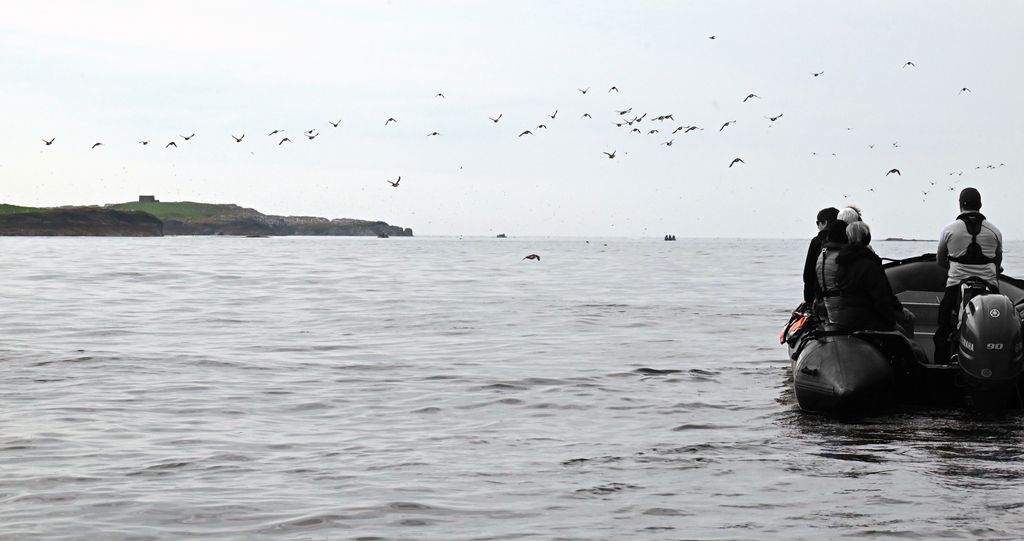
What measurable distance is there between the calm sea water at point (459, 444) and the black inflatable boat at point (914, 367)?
252mm

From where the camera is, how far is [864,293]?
12547 mm

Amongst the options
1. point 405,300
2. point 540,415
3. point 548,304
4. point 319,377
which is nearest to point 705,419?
point 540,415

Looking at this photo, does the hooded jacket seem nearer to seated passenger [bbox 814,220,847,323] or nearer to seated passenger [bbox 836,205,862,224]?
seated passenger [bbox 814,220,847,323]

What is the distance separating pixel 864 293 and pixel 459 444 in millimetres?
4826

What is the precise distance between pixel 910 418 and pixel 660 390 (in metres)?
3.87

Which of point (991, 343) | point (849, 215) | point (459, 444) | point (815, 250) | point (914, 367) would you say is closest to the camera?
point (459, 444)

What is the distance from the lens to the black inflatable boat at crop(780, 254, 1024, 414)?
11.6 metres

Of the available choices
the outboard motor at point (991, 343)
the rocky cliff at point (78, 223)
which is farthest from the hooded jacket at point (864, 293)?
the rocky cliff at point (78, 223)

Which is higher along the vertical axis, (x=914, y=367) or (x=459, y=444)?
(x=914, y=367)

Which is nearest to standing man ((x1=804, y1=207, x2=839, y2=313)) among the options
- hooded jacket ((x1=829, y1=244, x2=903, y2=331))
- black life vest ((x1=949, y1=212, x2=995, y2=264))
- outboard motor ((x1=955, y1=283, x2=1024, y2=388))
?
hooded jacket ((x1=829, y1=244, x2=903, y2=331))

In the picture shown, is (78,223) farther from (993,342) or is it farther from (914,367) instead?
(993,342)

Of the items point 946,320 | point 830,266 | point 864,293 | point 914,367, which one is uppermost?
point 830,266

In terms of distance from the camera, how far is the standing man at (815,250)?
45.6 ft

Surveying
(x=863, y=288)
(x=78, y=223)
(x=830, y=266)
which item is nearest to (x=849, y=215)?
(x=830, y=266)
